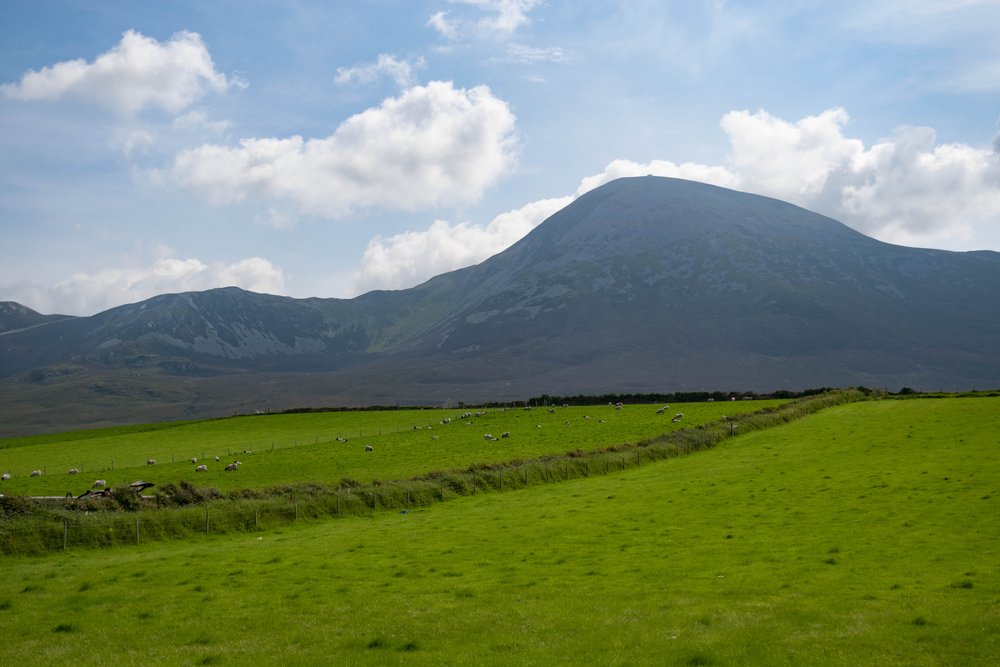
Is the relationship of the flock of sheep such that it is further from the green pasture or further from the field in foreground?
the field in foreground

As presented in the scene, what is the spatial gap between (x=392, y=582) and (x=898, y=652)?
52.0ft

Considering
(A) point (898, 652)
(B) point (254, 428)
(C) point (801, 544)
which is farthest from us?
(B) point (254, 428)

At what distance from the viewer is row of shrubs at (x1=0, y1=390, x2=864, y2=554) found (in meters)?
34.1

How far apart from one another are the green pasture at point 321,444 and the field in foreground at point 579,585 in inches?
925

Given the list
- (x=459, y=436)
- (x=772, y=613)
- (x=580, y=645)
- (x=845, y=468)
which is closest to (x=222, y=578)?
(x=580, y=645)

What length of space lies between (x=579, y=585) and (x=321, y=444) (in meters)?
66.8

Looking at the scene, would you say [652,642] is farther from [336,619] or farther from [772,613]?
[336,619]

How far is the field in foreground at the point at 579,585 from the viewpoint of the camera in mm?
17469

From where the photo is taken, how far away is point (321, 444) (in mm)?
86125

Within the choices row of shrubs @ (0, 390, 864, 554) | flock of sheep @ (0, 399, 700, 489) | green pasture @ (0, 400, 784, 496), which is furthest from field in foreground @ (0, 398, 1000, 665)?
flock of sheep @ (0, 399, 700, 489)

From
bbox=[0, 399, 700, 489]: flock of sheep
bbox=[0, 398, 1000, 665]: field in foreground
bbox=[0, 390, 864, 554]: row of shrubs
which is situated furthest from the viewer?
bbox=[0, 399, 700, 489]: flock of sheep

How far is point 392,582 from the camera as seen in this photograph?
84.1ft

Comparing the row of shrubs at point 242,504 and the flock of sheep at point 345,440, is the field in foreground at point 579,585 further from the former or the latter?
the flock of sheep at point 345,440

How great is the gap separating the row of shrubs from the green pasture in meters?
7.55
